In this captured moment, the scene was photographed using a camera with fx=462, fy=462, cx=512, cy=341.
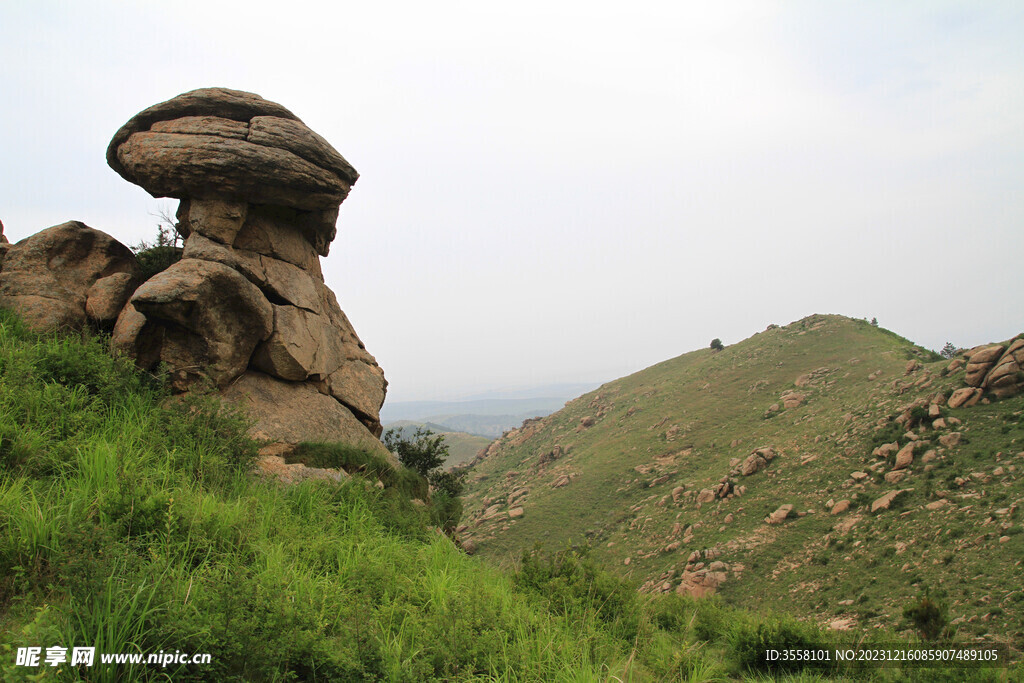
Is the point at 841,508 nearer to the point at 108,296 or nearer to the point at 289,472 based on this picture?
the point at 289,472

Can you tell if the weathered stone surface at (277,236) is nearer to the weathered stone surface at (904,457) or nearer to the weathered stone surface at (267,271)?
the weathered stone surface at (267,271)

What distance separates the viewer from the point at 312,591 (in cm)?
474

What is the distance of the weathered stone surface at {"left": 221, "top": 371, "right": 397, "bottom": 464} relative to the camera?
432 inches

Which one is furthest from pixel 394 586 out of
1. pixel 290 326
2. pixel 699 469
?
pixel 699 469

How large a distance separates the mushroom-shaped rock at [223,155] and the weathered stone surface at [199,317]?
2309 mm

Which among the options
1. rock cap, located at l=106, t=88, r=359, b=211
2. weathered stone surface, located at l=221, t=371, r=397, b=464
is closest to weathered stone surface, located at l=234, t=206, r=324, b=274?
rock cap, located at l=106, t=88, r=359, b=211

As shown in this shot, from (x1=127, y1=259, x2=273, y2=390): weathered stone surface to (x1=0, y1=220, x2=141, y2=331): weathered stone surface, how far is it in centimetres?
140

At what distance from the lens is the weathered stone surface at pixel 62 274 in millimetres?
10117

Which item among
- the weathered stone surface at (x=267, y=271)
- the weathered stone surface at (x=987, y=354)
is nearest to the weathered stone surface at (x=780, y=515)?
the weathered stone surface at (x=987, y=354)

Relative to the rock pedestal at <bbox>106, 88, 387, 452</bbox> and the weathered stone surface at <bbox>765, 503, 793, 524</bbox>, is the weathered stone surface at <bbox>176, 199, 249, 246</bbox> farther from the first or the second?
the weathered stone surface at <bbox>765, 503, 793, 524</bbox>

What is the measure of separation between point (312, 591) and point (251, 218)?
39.4ft

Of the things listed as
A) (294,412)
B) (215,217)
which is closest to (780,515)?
(294,412)

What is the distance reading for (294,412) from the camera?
38.8 feet

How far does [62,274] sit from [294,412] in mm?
6192
